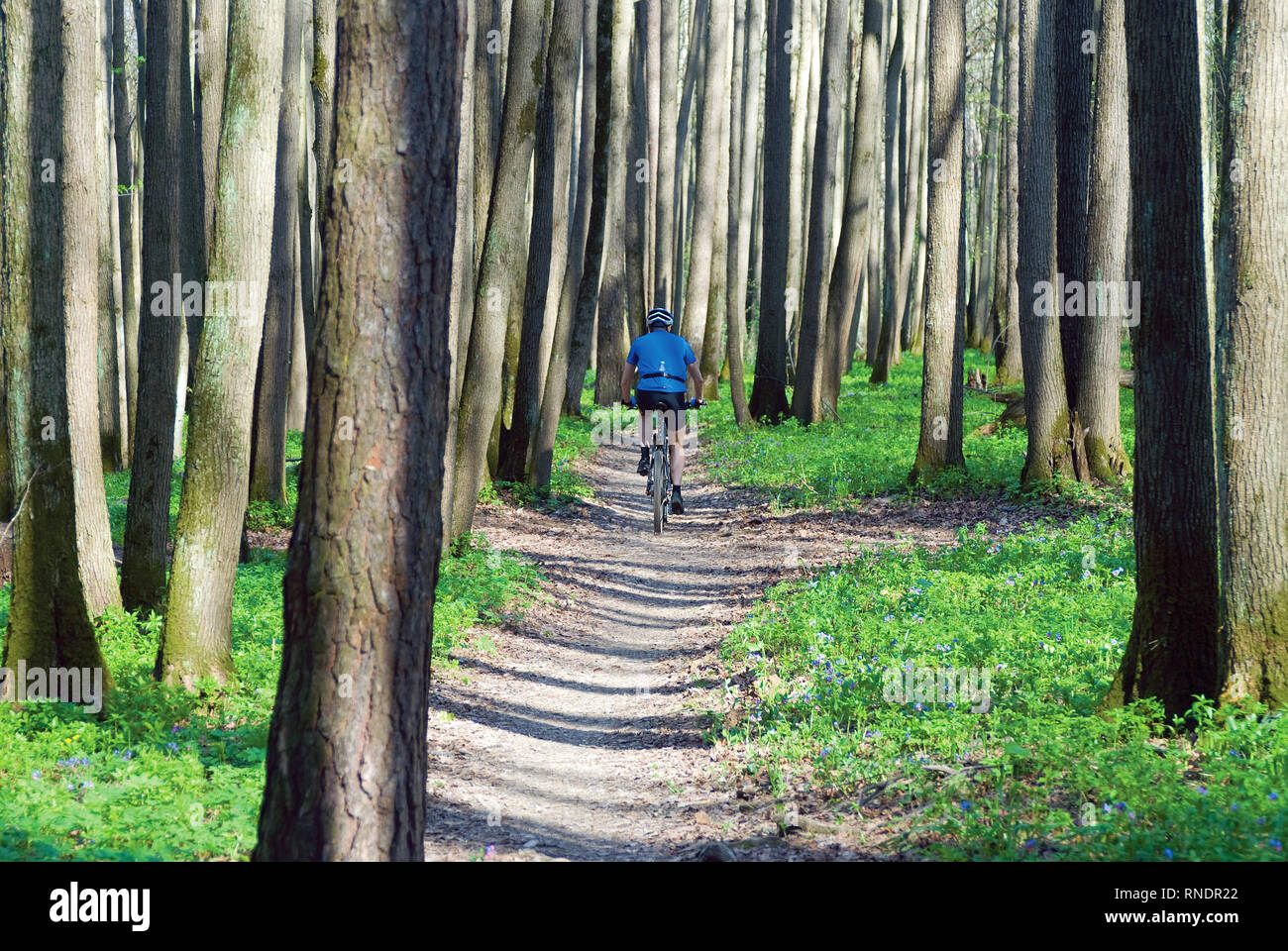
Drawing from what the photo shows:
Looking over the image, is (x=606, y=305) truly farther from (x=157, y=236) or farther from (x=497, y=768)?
(x=497, y=768)

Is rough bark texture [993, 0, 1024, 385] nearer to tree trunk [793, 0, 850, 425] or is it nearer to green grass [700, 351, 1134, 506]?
green grass [700, 351, 1134, 506]

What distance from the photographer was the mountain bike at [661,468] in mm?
11844

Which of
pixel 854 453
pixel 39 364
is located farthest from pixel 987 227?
pixel 39 364

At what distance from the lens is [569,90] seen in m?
13.6

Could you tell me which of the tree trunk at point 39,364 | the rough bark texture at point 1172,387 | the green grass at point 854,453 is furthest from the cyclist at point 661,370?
the rough bark texture at point 1172,387

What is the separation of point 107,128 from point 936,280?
11024mm

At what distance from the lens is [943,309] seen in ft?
42.3

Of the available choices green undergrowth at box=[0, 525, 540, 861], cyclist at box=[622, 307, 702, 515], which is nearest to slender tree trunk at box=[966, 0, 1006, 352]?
cyclist at box=[622, 307, 702, 515]

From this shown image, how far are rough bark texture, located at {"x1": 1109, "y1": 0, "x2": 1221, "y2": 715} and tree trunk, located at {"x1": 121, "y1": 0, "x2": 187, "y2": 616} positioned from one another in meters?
6.22

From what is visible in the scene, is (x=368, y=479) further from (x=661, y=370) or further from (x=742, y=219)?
(x=742, y=219)

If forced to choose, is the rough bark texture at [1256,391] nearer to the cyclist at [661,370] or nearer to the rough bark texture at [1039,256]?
the cyclist at [661,370]

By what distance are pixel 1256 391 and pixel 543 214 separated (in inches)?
373
